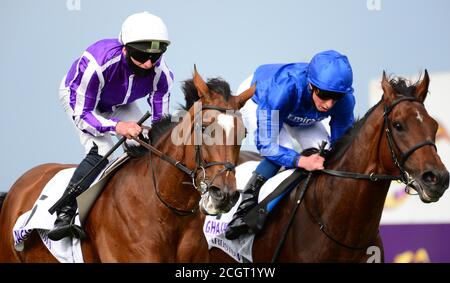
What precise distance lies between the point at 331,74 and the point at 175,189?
3.14ft

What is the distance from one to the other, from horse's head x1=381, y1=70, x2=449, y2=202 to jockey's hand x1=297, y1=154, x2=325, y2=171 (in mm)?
429

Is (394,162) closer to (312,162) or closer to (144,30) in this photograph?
(312,162)

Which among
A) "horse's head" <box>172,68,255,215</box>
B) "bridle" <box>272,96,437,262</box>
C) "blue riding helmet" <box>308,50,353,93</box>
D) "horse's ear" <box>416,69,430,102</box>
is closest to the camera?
"horse's head" <box>172,68,255,215</box>

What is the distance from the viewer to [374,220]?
441 cm

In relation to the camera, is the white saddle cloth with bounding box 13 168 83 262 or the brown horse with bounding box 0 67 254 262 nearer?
the brown horse with bounding box 0 67 254 262

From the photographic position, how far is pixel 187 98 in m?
4.25

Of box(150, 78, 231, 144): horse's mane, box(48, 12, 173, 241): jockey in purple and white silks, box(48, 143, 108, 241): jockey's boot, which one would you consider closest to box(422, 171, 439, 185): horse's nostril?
box(150, 78, 231, 144): horse's mane

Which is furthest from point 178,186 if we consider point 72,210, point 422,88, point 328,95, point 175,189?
point 422,88

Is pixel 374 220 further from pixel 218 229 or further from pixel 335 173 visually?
pixel 218 229

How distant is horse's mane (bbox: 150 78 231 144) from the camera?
4105mm

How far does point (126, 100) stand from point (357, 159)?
1.24 metres

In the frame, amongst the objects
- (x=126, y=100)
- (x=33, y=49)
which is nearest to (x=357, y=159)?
(x=126, y=100)

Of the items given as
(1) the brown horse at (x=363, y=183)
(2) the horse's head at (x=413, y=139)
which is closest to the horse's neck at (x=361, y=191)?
(1) the brown horse at (x=363, y=183)

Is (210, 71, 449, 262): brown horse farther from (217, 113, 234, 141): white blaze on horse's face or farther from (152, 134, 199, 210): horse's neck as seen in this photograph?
(217, 113, 234, 141): white blaze on horse's face
